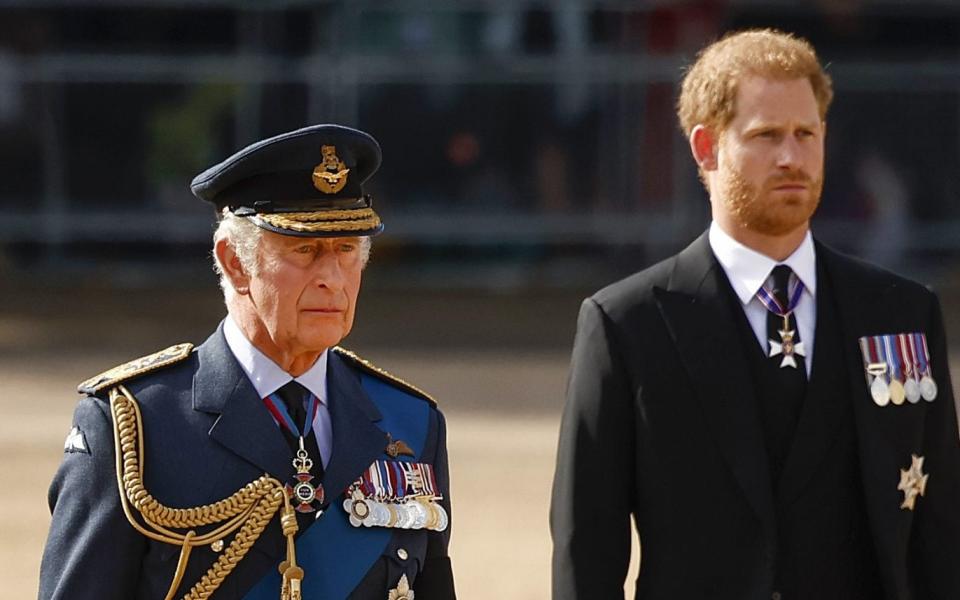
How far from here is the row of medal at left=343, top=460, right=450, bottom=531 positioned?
3.13m

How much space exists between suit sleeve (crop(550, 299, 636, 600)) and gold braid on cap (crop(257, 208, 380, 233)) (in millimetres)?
751

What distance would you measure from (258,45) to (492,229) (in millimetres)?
2505

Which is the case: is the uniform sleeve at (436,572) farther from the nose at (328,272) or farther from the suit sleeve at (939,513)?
the suit sleeve at (939,513)

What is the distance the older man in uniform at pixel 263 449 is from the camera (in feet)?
9.77

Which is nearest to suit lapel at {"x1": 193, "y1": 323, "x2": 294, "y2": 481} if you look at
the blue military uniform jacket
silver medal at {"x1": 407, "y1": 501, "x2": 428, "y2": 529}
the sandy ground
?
the blue military uniform jacket

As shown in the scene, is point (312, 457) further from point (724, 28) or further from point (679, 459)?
point (724, 28)

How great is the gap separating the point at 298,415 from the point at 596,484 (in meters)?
0.72

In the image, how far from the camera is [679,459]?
12.1 feet

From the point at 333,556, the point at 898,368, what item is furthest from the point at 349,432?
the point at 898,368

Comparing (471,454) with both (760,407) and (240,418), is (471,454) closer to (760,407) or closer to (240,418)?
(760,407)

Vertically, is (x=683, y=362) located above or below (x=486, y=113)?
below

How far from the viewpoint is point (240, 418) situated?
3.09 m

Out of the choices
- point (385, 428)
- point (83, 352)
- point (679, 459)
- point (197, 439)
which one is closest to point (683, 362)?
point (679, 459)

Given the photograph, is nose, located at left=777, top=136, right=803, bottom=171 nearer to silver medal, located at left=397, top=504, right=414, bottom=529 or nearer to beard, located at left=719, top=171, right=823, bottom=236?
beard, located at left=719, top=171, right=823, bottom=236
